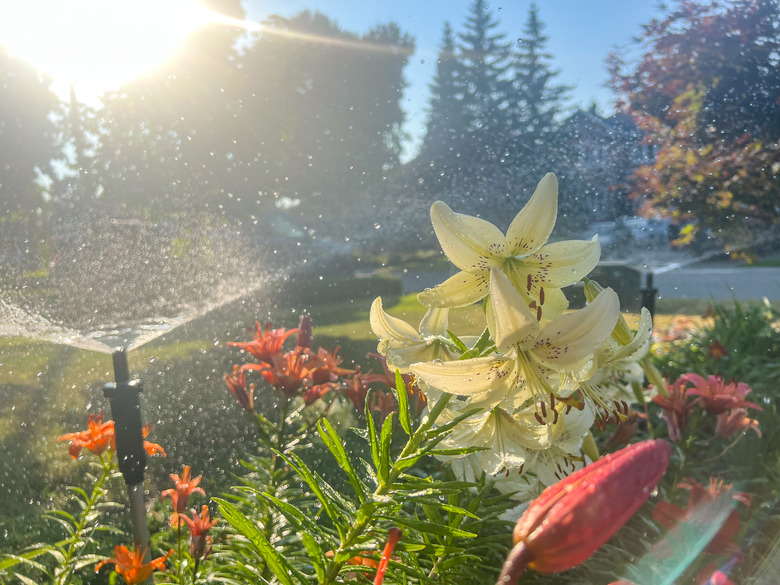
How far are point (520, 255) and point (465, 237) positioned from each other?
0.04 m

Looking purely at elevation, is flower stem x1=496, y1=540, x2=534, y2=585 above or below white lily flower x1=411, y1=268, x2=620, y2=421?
below

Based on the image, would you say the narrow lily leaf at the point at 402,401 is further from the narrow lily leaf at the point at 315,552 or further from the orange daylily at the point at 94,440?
the orange daylily at the point at 94,440

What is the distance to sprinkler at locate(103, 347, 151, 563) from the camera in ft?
1.72

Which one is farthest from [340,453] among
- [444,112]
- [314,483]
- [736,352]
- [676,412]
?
[736,352]

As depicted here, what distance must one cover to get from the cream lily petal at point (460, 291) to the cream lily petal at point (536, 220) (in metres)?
0.03

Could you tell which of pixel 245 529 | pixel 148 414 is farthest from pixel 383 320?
pixel 148 414

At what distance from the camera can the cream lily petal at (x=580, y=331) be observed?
0.27 metres

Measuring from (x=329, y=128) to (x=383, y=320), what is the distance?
51 centimetres

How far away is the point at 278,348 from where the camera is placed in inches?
25.8

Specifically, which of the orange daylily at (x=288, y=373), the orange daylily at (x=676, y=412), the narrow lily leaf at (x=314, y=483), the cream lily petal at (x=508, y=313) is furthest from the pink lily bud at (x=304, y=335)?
the orange daylily at (x=676, y=412)

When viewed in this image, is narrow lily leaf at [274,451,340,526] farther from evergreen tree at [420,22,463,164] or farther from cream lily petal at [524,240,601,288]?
evergreen tree at [420,22,463,164]

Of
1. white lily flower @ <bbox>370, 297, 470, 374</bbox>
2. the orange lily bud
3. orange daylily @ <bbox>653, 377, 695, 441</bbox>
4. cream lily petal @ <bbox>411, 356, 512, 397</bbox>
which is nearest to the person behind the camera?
the orange lily bud

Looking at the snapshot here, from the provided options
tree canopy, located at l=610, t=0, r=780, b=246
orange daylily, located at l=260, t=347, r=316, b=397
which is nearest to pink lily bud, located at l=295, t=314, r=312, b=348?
orange daylily, located at l=260, t=347, r=316, b=397

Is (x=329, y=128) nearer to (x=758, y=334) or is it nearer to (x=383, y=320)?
(x=383, y=320)
